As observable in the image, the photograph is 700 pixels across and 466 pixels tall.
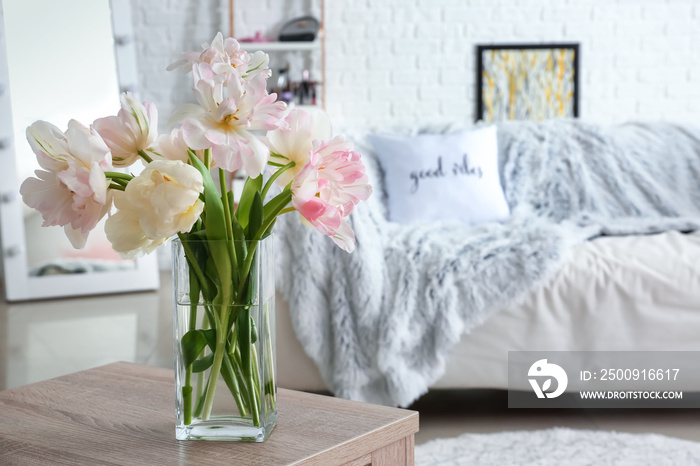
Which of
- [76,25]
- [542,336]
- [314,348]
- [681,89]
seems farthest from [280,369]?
[681,89]

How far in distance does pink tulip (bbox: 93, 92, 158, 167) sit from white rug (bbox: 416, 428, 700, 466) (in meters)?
1.19

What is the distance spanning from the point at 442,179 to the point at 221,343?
195cm

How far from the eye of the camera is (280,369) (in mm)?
2061

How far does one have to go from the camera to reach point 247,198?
760 millimetres

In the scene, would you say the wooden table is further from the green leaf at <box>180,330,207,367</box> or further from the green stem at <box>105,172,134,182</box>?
the green stem at <box>105,172,134,182</box>

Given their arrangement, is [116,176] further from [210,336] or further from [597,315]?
[597,315]

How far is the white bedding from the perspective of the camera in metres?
1.95

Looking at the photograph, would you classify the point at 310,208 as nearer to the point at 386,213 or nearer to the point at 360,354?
the point at 360,354

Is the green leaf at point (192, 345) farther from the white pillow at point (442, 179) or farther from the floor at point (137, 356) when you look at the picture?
the white pillow at point (442, 179)

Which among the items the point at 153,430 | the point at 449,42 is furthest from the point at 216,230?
the point at 449,42

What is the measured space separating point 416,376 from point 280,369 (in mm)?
384

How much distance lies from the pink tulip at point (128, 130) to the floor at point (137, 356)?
1343 mm

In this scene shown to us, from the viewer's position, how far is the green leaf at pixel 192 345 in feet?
2.38

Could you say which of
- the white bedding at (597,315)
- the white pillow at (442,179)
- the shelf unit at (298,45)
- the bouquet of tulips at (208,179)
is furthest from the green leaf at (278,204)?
the shelf unit at (298,45)
